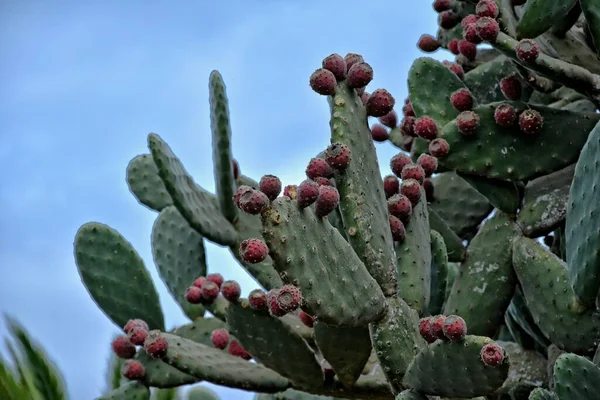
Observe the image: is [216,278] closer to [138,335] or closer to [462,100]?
[138,335]

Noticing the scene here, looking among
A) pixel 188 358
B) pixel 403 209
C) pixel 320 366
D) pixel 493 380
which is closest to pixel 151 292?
pixel 188 358

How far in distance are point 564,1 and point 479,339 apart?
1.00 metres

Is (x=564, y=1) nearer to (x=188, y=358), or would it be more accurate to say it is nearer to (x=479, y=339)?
(x=479, y=339)

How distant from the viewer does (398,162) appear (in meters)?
2.72

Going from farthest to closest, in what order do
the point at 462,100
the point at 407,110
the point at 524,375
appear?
the point at 407,110 → the point at 524,375 → the point at 462,100

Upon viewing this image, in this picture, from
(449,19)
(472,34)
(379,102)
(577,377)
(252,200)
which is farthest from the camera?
(449,19)

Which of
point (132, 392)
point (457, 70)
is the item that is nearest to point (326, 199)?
point (132, 392)

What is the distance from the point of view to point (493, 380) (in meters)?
2.18

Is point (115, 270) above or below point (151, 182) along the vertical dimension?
below

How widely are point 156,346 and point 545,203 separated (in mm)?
1122

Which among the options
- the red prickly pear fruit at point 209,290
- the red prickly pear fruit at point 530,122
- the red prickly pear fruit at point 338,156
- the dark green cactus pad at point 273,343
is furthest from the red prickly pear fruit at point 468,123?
the red prickly pear fruit at point 209,290

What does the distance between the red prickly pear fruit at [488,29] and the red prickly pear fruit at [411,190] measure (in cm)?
39

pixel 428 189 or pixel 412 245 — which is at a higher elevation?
pixel 428 189

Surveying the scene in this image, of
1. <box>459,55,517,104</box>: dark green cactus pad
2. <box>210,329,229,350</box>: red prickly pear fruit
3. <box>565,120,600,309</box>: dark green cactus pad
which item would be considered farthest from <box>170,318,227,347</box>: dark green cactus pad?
<box>565,120,600,309</box>: dark green cactus pad
